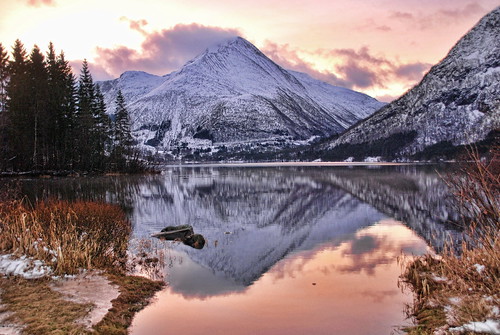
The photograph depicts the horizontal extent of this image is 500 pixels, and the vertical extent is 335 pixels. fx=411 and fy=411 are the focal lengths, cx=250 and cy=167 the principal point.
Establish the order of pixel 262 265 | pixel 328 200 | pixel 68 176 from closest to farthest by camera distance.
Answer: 1. pixel 262 265
2. pixel 328 200
3. pixel 68 176

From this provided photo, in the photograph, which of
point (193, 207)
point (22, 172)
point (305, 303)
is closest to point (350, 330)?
point (305, 303)

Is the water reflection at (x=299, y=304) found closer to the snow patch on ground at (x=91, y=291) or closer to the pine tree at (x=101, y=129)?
the snow patch on ground at (x=91, y=291)

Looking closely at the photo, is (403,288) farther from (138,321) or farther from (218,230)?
(218,230)

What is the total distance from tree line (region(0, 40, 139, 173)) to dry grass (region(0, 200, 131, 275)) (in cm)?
4792

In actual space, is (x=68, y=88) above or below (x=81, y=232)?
above

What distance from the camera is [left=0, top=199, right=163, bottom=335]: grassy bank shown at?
1191 centimetres

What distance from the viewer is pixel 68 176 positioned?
81.1 meters

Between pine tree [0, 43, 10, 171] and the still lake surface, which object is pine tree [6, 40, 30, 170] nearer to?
pine tree [0, 43, 10, 171]

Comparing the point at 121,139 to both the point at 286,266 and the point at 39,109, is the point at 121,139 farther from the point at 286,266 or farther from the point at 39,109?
the point at 286,266

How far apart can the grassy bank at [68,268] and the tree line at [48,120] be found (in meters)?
48.8

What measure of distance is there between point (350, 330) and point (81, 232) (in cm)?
1393

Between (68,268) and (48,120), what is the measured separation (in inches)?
2793

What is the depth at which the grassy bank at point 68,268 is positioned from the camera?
11.9 metres

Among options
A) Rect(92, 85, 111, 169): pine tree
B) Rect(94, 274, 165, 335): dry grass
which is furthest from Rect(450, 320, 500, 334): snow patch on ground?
Rect(92, 85, 111, 169): pine tree
